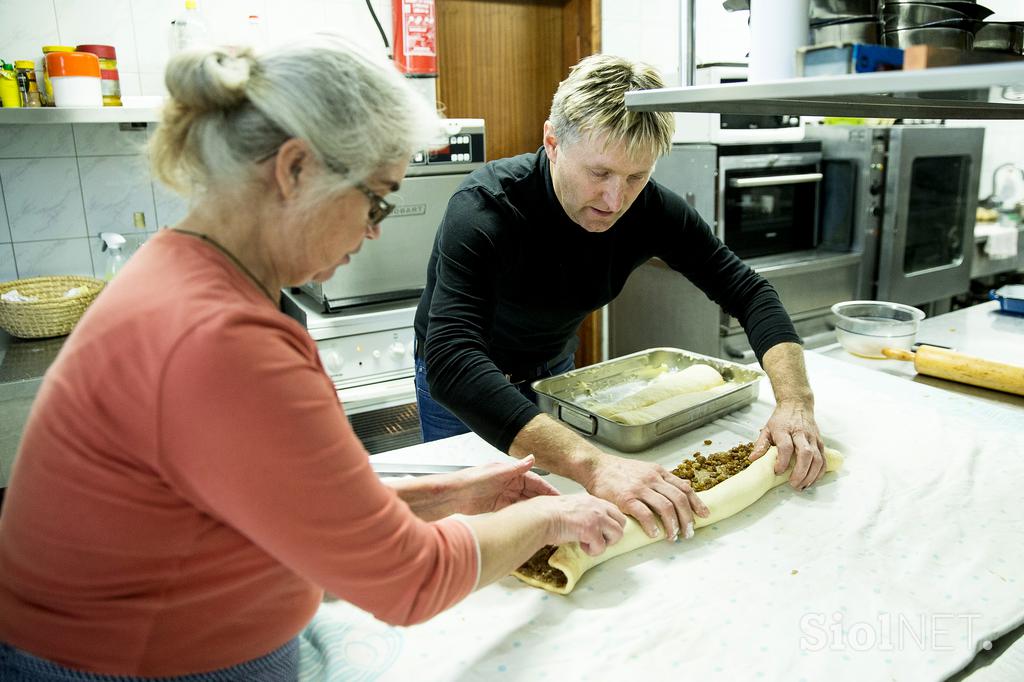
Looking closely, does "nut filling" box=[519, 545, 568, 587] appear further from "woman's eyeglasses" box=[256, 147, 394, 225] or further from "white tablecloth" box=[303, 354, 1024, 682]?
"woman's eyeglasses" box=[256, 147, 394, 225]

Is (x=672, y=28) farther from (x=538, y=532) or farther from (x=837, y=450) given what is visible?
(x=538, y=532)

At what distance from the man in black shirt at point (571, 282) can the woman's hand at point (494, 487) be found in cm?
10

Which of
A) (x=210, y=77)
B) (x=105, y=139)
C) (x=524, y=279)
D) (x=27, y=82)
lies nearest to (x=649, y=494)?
(x=524, y=279)

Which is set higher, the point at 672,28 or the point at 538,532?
the point at 672,28

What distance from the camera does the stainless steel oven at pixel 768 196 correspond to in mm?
2914

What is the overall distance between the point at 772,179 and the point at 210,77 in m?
2.72

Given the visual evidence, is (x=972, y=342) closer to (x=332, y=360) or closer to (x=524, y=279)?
(x=524, y=279)

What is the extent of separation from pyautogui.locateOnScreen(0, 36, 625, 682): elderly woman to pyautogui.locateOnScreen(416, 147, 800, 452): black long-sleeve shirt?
0.58 m

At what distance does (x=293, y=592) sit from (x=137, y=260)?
0.39 m

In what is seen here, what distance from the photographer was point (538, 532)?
3.12 ft

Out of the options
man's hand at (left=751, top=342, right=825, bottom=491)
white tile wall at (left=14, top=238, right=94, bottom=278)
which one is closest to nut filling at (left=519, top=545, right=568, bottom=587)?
man's hand at (left=751, top=342, right=825, bottom=491)

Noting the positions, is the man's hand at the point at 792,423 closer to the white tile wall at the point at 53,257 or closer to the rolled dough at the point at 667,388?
the rolled dough at the point at 667,388

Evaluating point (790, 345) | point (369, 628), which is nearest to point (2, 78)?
point (369, 628)

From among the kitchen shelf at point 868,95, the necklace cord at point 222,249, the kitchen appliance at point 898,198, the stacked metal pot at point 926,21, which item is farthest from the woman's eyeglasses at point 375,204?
the kitchen appliance at point 898,198
